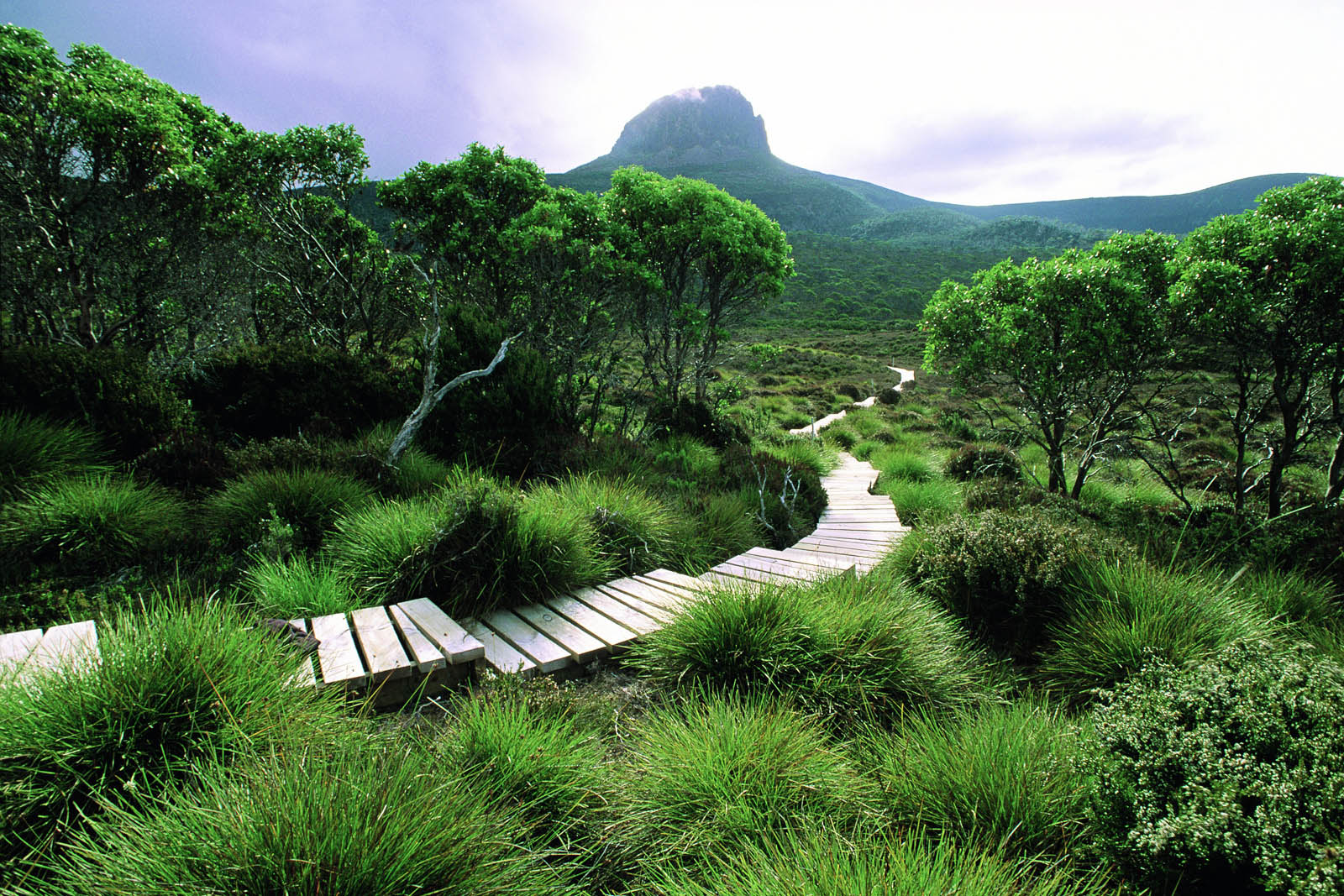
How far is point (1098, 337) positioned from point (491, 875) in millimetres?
8070

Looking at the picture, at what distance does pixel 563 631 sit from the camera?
3.42 metres

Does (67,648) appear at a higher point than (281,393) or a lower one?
lower

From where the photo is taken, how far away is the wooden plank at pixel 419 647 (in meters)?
2.77

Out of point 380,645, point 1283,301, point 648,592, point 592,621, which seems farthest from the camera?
point 1283,301

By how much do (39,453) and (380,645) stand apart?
397cm

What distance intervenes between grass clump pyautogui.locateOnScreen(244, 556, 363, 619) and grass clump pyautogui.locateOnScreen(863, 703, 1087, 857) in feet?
10.4

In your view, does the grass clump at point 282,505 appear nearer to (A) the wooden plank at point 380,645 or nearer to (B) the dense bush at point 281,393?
(A) the wooden plank at point 380,645

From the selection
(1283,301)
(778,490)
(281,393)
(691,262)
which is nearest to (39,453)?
(281,393)

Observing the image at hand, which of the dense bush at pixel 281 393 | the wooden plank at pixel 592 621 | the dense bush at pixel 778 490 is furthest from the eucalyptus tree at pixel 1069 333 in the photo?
the dense bush at pixel 281 393

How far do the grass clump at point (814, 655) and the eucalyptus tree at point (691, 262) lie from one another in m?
6.39

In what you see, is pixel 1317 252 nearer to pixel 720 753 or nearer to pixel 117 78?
pixel 720 753

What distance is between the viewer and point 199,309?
28.9 feet

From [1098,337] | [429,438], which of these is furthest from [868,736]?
[1098,337]

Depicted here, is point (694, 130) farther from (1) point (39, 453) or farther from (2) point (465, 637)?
(2) point (465, 637)
